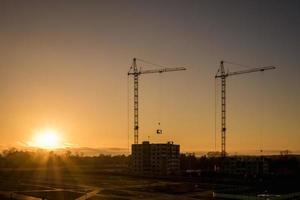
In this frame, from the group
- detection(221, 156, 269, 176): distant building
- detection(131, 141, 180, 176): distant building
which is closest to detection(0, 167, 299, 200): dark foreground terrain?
detection(221, 156, 269, 176): distant building

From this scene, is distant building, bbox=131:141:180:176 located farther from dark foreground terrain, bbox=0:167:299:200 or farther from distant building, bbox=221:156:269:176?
dark foreground terrain, bbox=0:167:299:200

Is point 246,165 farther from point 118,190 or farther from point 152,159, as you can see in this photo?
point 118,190

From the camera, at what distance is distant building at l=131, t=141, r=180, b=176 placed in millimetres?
147625

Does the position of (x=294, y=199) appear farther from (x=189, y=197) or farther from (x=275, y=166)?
(x=275, y=166)

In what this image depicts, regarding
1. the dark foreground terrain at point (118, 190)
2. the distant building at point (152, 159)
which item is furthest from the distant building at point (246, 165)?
the dark foreground terrain at point (118, 190)

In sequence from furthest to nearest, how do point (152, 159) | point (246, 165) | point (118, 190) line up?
point (152, 159), point (246, 165), point (118, 190)

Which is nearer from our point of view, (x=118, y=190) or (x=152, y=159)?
(x=118, y=190)

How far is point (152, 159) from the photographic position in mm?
148375

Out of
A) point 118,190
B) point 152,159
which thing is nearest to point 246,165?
point 152,159

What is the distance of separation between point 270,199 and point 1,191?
46.4 m

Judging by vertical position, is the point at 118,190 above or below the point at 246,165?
below

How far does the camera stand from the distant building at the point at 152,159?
484 feet

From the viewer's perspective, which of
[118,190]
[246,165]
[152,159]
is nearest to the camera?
[118,190]

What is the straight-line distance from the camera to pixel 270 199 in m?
68.5
